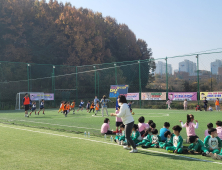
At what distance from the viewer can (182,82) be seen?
32500 mm

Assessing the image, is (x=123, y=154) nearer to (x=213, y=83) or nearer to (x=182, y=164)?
(x=182, y=164)

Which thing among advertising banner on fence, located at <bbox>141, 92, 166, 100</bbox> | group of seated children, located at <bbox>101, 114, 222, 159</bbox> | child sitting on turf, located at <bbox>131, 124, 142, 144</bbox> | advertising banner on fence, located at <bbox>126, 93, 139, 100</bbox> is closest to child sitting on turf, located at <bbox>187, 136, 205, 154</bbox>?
group of seated children, located at <bbox>101, 114, 222, 159</bbox>

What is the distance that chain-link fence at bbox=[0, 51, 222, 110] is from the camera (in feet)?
100

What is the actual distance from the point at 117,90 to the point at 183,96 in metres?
9.40

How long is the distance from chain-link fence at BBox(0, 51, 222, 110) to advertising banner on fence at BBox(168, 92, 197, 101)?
45 centimetres

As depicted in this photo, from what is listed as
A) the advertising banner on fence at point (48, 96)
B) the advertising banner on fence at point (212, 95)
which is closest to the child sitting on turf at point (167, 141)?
the advertising banner on fence at point (212, 95)

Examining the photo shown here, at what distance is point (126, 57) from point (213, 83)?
30752 millimetres

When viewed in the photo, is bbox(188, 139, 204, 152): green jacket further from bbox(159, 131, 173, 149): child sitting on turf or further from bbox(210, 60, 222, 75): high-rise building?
bbox(210, 60, 222, 75): high-rise building

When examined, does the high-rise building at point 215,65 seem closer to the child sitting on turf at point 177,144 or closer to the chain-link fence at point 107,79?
the chain-link fence at point 107,79

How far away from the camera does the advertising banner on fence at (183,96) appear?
30.0 metres

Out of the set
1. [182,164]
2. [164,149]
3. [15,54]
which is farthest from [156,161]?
[15,54]

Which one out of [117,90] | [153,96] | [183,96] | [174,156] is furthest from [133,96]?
[174,156]

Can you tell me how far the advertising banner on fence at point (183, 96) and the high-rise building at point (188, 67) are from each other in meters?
2.58

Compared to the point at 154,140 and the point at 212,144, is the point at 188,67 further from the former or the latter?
the point at 212,144
